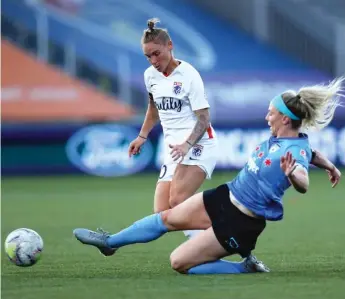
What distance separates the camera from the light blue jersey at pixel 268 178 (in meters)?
7.29

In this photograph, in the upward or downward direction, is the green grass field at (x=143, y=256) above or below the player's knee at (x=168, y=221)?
below

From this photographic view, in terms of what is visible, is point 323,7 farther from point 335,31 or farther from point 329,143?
point 329,143

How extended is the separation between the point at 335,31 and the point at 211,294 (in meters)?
21.6

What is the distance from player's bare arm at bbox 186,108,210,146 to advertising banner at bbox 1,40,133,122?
17.0 metres

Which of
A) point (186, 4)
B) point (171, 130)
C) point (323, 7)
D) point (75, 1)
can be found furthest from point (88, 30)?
point (171, 130)

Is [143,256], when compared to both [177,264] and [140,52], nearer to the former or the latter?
[177,264]

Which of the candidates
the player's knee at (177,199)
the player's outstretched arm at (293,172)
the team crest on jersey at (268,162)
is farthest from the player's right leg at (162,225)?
the player's outstretched arm at (293,172)

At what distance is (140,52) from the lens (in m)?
27.0

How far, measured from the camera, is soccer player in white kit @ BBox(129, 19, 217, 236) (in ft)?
27.2

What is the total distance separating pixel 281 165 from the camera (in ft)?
22.4

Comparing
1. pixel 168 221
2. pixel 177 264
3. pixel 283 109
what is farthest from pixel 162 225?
pixel 283 109

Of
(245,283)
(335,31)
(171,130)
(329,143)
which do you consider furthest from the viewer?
(335,31)

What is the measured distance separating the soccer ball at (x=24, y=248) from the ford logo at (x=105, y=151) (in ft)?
38.5

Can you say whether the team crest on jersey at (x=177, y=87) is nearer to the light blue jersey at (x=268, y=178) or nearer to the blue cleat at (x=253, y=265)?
the light blue jersey at (x=268, y=178)
